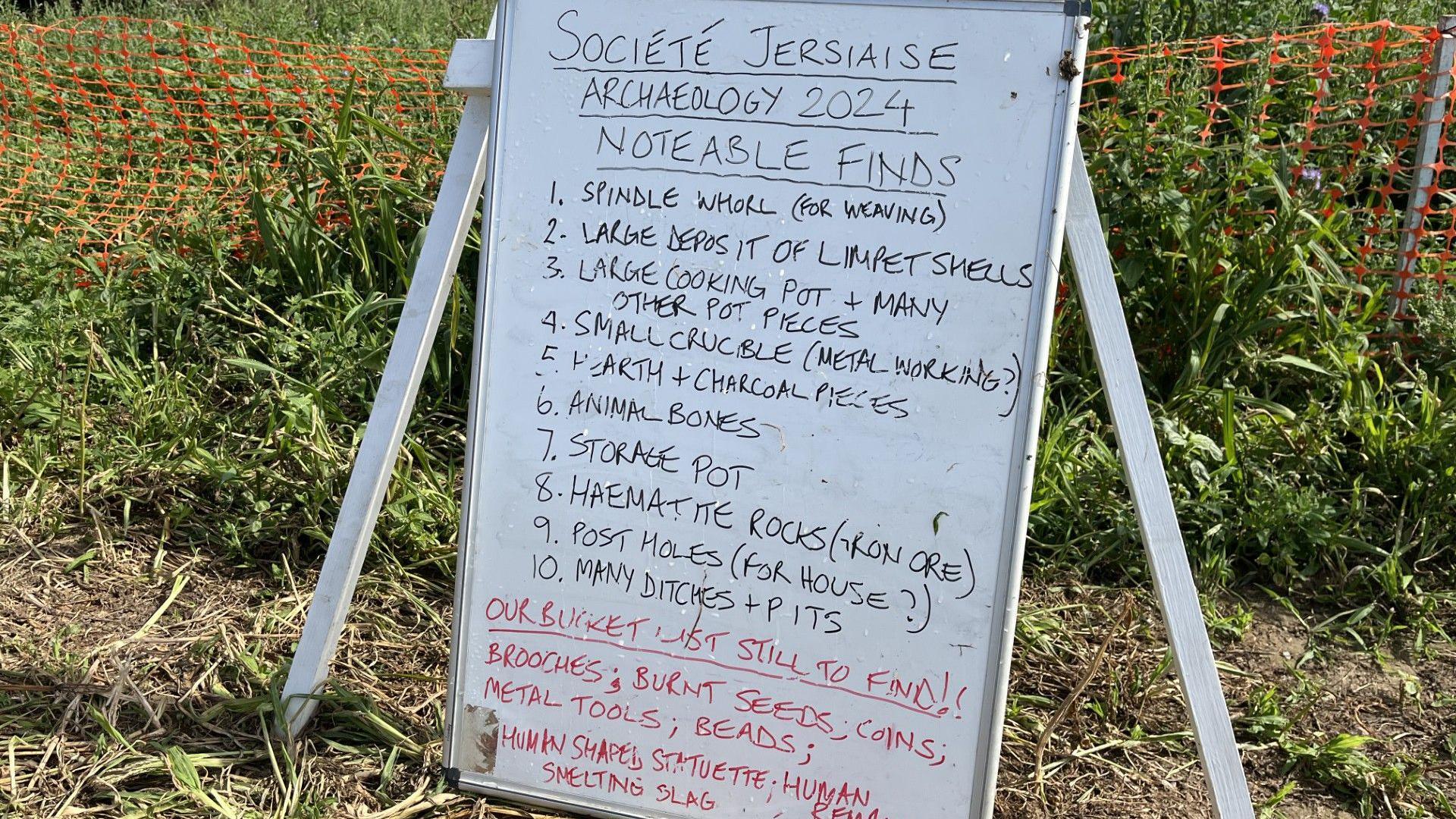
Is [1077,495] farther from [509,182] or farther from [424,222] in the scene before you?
[424,222]

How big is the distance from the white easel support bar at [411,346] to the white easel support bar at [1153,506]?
103cm

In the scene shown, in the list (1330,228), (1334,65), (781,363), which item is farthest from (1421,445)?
(781,363)

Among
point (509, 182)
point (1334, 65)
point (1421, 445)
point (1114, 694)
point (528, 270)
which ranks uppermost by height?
point (1334, 65)

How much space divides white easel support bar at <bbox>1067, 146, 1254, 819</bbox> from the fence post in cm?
191

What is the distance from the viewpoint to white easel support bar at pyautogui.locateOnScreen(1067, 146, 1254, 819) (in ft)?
6.40

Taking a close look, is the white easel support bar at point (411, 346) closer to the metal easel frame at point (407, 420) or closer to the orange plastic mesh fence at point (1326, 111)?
the metal easel frame at point (407, 420)

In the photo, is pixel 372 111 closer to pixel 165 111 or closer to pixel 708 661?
pixel 165 111

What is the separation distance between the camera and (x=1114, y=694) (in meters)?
2.59

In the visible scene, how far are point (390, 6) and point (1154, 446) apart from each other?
5.02 m

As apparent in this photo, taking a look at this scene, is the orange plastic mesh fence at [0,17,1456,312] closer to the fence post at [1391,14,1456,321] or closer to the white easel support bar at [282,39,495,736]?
the fence post at [1391,14,1456,321]

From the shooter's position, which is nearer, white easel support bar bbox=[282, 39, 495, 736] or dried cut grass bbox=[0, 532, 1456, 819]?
white easel support bar bbox=[282, 39, 495, 736]

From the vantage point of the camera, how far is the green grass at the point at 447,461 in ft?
8.12

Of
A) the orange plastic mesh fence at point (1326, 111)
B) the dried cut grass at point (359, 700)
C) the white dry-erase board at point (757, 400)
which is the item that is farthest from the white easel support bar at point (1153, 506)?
the orange plastic mesh fence at point (1326, 111)

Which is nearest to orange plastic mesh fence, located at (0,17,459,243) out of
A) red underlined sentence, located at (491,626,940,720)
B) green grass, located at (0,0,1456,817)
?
green grass, located at (0,0,1456,817)
